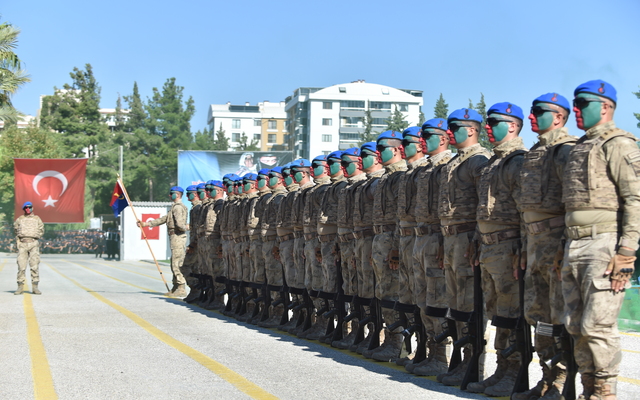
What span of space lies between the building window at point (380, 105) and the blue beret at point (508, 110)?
121 meters

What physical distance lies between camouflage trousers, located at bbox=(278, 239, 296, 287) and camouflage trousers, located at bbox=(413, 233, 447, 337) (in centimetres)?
Answer: 412

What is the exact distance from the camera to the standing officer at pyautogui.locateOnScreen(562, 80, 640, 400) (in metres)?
5.73

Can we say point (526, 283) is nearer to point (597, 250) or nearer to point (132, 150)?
point (597, 250)

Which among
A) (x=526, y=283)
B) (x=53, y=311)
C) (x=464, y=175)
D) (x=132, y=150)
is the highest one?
(x=132, y=150)

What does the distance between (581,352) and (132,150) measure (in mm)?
80837

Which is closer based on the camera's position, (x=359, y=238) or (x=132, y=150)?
(x=359, y=238)

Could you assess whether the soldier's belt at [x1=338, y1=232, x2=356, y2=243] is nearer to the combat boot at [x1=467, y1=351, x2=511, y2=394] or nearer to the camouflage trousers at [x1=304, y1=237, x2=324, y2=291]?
the camouflage trousers at [x1=304, y1=237, x2=324, y2=291]

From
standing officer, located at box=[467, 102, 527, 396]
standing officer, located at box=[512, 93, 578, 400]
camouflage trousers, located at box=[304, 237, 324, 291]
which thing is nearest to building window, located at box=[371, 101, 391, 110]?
camouflage trousers, located at box=[304, 237, 324, 291]

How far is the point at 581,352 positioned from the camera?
5906mm

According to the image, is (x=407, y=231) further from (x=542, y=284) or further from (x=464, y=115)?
(x=542, y=284)

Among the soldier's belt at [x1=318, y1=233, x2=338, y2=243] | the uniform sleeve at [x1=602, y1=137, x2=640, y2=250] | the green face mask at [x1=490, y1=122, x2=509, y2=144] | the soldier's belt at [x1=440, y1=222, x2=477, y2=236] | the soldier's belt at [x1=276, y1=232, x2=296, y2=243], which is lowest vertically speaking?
the soldier's belt at [x1=276, y1=232, x2=296, y2=243]

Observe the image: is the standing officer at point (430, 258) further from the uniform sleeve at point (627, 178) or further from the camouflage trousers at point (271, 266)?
the camouflage trousers at point (271, 266)

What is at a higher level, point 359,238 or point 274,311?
point 359,238

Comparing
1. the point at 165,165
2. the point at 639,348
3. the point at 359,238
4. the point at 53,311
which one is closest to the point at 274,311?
the point at 359,238
